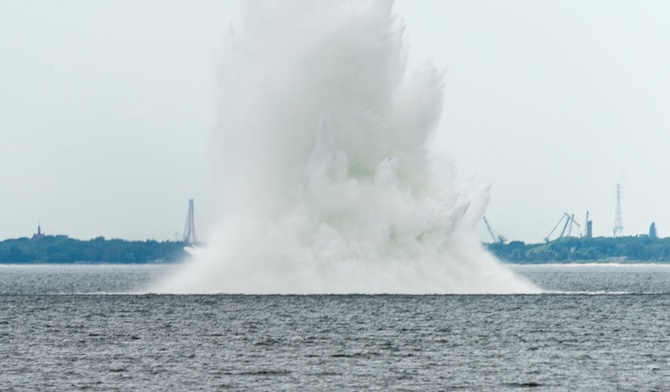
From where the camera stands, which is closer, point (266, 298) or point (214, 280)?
point (214, 280)

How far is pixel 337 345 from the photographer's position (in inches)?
2633

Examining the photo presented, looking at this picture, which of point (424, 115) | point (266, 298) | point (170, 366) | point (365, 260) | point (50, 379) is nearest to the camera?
point (50, 379)

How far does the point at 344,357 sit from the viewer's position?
2377 inches

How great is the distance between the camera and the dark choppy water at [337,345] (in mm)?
51250

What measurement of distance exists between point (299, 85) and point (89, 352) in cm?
4196

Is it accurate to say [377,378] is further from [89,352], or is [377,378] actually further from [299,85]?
[299,85]

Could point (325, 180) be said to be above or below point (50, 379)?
above

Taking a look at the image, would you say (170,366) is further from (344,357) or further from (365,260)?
(365,260)

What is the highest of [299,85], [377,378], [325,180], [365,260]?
[299,85]

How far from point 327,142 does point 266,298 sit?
21.3 meters

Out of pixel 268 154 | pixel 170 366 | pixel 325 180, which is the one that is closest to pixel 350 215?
pixel 325 180

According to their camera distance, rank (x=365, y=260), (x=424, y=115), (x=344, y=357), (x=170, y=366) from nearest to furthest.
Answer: (x=170, y=366), (x=344, y=357), (x=365, y=260), (x=424, y=115)

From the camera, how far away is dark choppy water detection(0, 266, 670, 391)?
2018 inches

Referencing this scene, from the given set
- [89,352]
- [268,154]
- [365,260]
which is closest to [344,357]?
[89,352]
